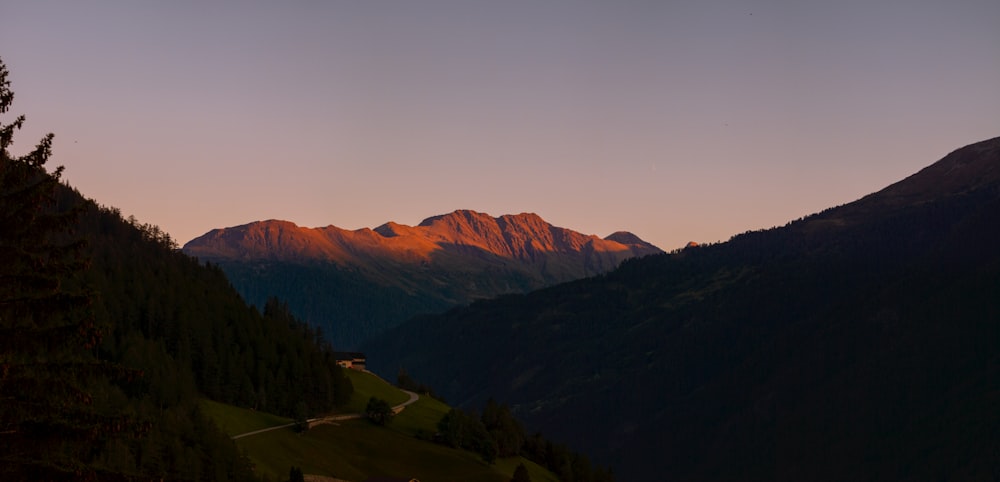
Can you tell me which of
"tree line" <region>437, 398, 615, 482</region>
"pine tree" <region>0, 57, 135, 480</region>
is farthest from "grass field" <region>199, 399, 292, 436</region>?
"pine tree" <region>0, 57, 135, 480</region>

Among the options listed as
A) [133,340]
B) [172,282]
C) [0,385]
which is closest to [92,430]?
[0,385]

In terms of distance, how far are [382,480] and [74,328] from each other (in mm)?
95849

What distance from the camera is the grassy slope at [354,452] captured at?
5300 inches

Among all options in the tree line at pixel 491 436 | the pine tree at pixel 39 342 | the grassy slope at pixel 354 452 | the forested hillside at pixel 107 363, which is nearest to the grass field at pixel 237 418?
the grassy slope at pixel 354 452

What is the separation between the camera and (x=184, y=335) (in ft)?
593

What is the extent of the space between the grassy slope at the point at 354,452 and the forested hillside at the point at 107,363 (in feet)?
27.6

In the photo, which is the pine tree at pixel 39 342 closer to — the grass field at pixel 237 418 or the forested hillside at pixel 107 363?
the forested hillside at pixel 107 363

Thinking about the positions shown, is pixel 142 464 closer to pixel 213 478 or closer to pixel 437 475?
pixel 213 478

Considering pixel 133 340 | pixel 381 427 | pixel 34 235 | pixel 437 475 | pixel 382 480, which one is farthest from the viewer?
pixel 381 427

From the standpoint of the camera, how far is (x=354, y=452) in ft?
496

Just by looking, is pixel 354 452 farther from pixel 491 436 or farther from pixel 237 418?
pixel 491 436

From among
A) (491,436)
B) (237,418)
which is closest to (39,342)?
(237,418)

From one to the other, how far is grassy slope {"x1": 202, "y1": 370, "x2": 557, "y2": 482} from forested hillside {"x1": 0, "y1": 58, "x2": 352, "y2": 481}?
8.43 metres

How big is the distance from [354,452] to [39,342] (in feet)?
394
